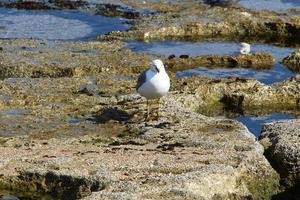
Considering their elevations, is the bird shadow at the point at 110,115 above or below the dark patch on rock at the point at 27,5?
below

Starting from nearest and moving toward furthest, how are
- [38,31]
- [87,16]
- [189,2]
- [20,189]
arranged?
[20,189] → [38,31] → [87,16] → [189,2]

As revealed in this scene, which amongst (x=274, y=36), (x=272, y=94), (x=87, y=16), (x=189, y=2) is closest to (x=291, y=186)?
(x=272, y=94)

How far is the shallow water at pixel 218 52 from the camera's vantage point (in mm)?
25500

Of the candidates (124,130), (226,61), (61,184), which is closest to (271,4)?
(226,61)

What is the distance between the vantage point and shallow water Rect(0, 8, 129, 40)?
31.6m

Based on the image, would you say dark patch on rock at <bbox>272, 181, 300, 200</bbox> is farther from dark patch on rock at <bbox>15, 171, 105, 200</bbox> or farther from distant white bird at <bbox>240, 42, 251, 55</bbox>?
distant white bird at <bbox>240, 42, 251, 55</bbox>

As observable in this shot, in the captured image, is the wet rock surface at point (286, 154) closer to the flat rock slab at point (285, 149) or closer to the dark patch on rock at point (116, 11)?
the flat rock slab at point (285, 149)

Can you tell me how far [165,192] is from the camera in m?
12.6

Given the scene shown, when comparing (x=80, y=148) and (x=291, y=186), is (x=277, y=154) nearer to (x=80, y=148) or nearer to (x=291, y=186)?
(x=291, y=186)

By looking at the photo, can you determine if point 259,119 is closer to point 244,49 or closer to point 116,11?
point 244,49

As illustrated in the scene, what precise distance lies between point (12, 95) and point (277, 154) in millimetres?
9148

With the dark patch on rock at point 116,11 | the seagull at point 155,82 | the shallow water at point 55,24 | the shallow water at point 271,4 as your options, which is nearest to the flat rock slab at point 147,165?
the seagull at point 155,82

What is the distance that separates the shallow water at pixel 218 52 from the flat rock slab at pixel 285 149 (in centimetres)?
837

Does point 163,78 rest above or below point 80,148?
above
